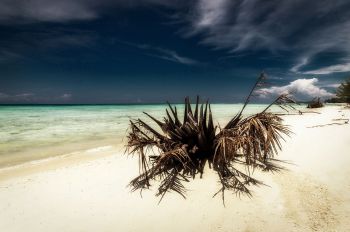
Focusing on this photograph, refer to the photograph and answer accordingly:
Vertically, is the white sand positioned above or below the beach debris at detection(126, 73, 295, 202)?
below

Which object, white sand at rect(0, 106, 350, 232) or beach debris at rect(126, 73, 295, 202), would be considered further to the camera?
beach debris at rect(126, 73, 295, 202)

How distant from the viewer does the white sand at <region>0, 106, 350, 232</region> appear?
2.66 m

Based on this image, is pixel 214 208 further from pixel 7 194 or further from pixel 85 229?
pixel 7 194

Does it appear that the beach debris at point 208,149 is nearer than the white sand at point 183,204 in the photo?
No

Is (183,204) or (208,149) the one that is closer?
(183,204)

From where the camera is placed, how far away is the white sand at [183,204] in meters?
2.66

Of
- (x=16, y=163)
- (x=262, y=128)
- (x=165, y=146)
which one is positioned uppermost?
(x=262, y=128)

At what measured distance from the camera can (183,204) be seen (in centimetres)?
307

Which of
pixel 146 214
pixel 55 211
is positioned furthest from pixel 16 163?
pixel 146 214

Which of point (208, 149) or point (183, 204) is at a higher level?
point (208, 149)

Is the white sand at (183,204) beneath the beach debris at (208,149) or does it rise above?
beneath

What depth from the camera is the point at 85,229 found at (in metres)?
2.72

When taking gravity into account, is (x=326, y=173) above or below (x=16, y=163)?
above

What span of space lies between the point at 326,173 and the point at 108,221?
9.72ft
